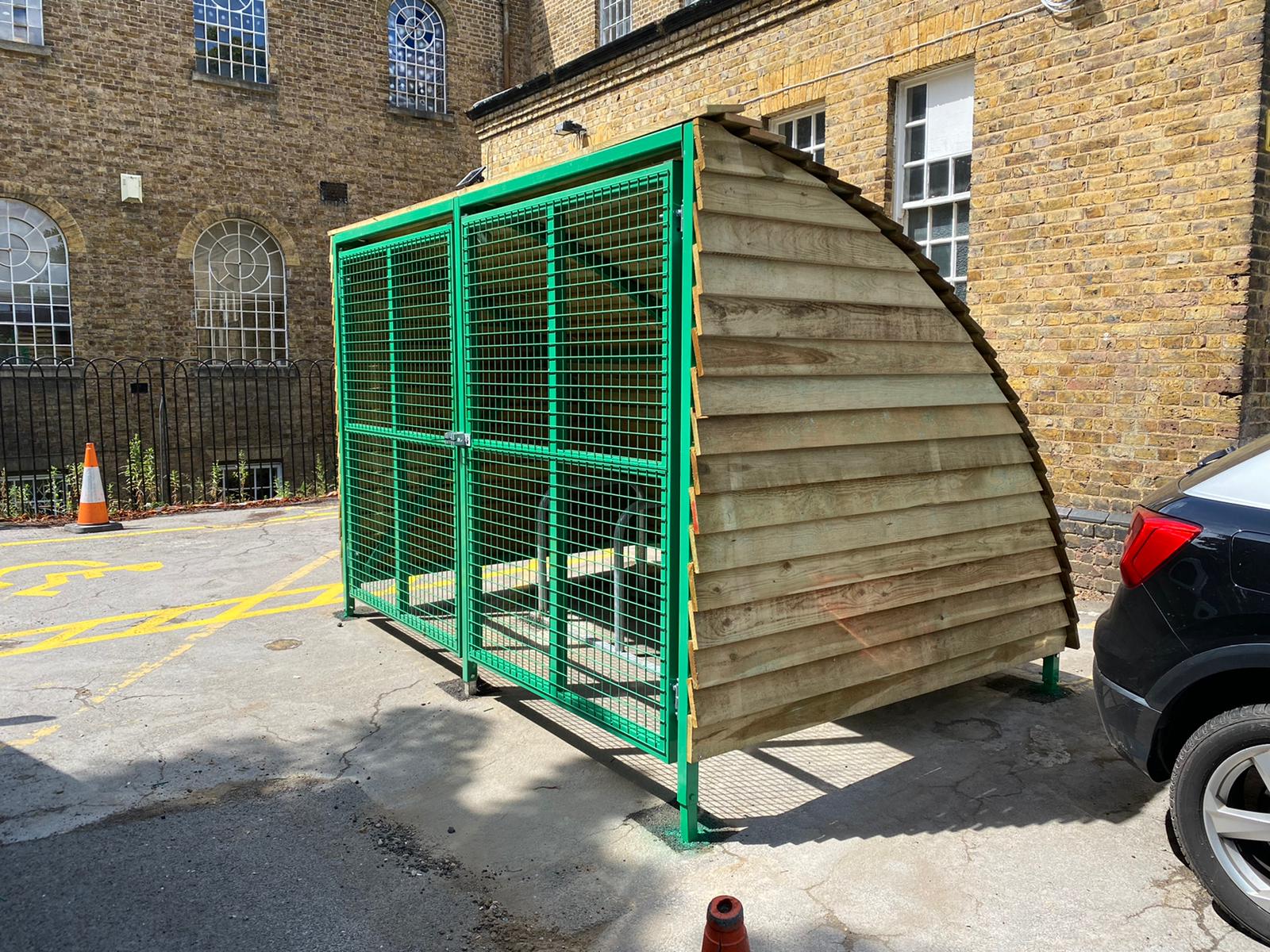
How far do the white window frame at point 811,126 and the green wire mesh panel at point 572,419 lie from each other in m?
5.11

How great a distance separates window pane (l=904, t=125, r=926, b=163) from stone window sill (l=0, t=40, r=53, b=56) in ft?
49.1

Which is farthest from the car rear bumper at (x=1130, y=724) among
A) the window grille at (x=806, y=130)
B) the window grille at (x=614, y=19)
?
the window grille at (x=614, y=19)

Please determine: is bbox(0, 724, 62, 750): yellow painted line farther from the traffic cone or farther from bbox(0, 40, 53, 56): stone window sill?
bbox(0, 40, 53, 56): stone window sill

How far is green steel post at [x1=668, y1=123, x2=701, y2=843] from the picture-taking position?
3.59 metres

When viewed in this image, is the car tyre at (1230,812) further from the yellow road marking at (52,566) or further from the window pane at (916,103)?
the yellow road marking at (52,566)

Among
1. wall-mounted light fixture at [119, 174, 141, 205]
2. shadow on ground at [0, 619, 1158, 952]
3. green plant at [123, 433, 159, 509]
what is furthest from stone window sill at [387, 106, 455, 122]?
shadow on ground at [0, 619, 1158, 952]

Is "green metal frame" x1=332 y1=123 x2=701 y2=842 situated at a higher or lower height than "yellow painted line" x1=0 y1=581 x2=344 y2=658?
higher

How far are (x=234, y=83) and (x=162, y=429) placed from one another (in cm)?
682

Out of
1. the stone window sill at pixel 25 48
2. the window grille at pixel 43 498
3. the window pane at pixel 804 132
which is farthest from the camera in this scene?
the stone window sill at pixel 25 48

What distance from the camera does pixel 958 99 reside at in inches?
335

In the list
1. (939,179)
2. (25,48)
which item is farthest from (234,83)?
(939,179)

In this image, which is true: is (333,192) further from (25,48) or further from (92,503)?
(92,503)

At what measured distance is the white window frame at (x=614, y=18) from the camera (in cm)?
1705

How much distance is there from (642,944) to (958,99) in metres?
7.89
